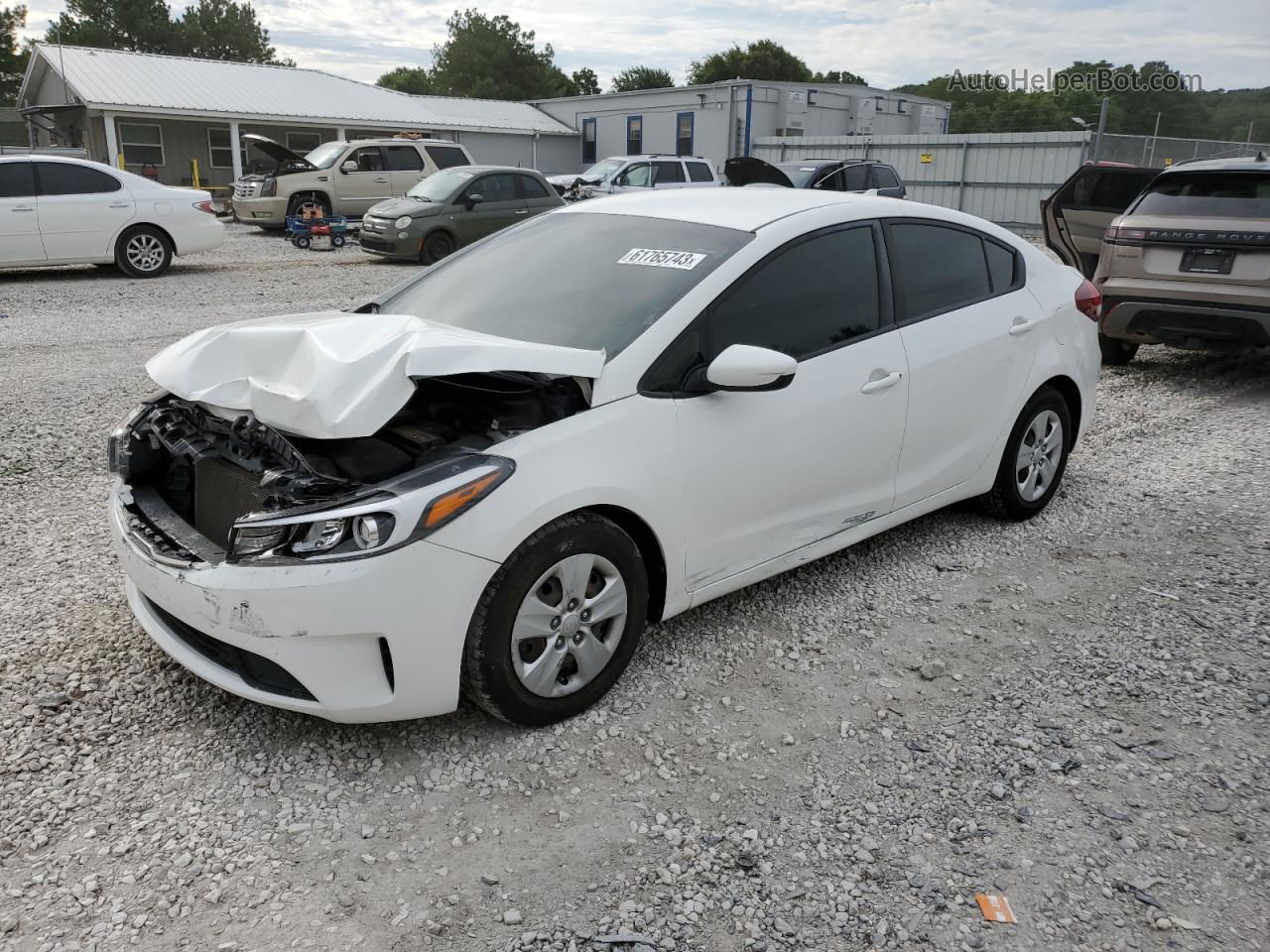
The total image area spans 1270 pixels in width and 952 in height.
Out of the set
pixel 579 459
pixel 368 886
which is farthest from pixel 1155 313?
pixel 368 886

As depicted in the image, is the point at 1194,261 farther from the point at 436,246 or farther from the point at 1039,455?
the point at 436,246

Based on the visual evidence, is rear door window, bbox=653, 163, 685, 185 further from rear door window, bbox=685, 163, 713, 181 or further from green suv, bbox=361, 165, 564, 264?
green suv, bbox=361, 165, 564, 264

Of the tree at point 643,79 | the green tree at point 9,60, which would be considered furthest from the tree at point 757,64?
the green tree at point 9,60

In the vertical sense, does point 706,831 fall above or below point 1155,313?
below

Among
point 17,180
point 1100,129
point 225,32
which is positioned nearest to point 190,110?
point 17,180

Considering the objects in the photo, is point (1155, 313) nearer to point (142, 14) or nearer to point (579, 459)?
point (579, 459)

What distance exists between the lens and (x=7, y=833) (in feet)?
8.74

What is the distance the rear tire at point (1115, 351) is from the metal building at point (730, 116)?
23.7 metres

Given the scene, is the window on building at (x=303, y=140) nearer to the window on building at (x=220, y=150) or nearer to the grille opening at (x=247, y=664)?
the window on building at (x=220, y=150)

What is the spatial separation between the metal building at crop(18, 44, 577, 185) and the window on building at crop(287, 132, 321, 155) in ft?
0.13

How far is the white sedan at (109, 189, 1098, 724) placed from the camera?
2.80 m

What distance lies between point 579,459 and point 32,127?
34.7m

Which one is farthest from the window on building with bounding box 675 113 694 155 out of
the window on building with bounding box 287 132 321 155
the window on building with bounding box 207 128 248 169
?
the window on building with bounding box 207 128 248 169

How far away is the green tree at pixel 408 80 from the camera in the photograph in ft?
255
